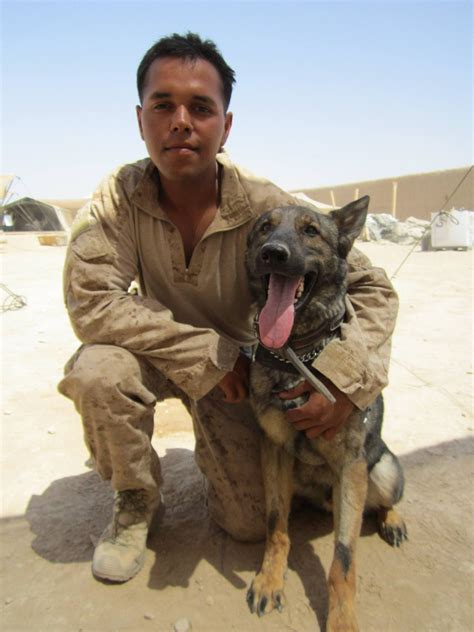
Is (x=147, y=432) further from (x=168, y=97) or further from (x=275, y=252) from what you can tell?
(x=168, y=97)

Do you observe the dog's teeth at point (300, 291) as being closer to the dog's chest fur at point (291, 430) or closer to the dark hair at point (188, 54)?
the dog's chest fur at point (291, 430)

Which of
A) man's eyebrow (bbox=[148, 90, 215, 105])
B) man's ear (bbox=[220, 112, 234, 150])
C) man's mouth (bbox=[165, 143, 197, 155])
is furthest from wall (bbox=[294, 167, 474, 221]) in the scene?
man's mouth (bbox=[165, 143, 197, 155])

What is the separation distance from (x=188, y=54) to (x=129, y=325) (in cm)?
127

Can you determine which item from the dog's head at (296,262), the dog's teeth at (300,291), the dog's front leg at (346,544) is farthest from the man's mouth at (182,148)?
the dog's front leg at (346,544)

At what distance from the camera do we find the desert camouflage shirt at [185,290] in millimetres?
2164

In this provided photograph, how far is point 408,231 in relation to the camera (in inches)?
810

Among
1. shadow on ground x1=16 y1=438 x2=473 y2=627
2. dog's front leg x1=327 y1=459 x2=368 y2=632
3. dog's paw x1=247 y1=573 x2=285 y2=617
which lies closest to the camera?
dog's front leg x1=327 y1=459 x2=368 y2=632

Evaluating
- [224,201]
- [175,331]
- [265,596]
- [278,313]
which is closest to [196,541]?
[265,596]

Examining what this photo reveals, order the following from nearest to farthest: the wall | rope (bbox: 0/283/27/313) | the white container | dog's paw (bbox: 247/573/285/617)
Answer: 1. dog's paw (bbox: 247/573/285/617)
2. rope (bbox: 0/283/27/313)
3. the white container
4. the wall

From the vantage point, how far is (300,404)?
211 centimetres

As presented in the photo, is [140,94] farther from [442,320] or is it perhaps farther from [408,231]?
[408,231]

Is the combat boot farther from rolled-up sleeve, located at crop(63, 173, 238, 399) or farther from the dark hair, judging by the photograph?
the dark hair

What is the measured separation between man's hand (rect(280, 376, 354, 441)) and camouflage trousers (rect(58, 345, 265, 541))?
46 centimetres

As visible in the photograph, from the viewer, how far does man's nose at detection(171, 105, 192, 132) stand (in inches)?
87.4
